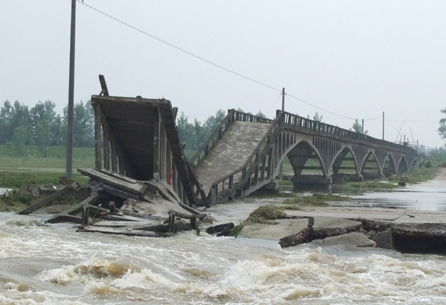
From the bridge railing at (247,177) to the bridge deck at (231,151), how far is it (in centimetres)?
37

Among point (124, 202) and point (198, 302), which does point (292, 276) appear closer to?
point (198, 302)

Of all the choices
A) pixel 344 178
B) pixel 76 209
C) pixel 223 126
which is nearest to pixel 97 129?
pixel 76 209

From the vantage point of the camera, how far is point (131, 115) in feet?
69.4

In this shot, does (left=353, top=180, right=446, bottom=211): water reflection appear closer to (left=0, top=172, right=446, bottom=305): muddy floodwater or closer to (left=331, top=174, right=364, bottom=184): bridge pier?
(left=0, top=172, right=446, bottom=305): muddy floodwater

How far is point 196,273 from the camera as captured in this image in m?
11.5

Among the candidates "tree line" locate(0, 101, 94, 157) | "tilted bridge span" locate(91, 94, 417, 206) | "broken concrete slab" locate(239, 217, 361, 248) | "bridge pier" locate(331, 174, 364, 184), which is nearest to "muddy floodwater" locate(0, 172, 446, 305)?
"broken concrete slab" locate(239, 217, 361, 248)

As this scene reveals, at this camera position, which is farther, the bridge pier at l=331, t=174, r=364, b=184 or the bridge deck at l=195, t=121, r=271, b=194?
the bridge pier at l=331, t=174, r=364, b=184

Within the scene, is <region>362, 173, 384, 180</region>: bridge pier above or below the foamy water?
above

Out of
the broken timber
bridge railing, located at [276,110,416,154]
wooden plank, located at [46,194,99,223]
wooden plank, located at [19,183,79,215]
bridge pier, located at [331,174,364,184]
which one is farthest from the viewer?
bridge pier, located at [331,174,364,184]

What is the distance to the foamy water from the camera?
31.7ft

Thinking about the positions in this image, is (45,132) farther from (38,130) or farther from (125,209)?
(125,209)

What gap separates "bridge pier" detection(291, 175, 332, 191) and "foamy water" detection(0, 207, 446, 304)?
158 feet

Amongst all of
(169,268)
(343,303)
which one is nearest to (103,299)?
(169,268)

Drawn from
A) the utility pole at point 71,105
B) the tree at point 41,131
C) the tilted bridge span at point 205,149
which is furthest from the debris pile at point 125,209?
the tree at point 41,131
